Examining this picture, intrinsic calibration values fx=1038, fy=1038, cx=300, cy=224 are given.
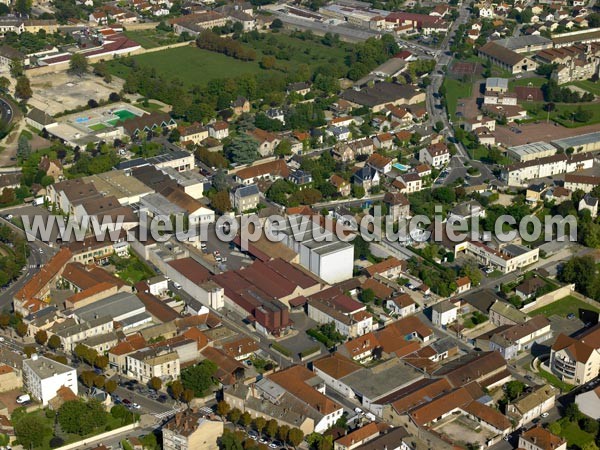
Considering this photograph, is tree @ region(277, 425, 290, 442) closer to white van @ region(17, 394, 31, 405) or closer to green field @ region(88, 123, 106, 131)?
white van @ region(17, 394, 31, 405)

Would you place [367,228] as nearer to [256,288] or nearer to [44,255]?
[256,288]

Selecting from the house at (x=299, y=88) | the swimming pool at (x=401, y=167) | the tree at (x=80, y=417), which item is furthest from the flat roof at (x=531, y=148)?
the tree at (x=80, y=417)

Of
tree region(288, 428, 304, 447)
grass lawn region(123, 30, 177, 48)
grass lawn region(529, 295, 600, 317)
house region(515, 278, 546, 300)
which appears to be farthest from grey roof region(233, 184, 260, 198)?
grass lawn region(123, 30, 177, 48)

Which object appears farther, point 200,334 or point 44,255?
point 44,255

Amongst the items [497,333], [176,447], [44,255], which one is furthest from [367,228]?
[176,447]

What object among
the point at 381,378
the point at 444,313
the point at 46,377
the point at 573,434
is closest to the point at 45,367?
the point at 46,377

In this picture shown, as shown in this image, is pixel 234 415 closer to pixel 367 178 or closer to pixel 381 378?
pixel 381 378
